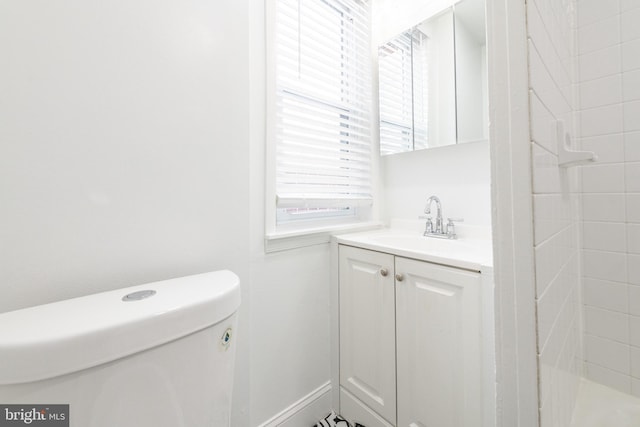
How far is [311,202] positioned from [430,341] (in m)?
0.72

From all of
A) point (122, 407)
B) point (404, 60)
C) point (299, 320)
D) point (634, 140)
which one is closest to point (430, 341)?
point (299, 320)

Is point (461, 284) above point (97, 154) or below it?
below

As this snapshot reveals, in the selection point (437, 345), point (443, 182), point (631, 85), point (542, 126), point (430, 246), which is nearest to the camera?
point (542, 126)

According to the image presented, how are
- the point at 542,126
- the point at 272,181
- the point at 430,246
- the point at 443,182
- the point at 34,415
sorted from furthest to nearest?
the point at 443,182
the point at 430,246
the point at 272,181
the point at 542,126
the point at 34,415

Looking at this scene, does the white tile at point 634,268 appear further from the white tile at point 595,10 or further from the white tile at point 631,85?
the white tile at point 595,10

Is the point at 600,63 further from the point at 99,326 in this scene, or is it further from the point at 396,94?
the point at 99,326

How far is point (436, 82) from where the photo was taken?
1.29 meters

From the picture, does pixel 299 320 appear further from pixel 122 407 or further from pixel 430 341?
pixel 122 407

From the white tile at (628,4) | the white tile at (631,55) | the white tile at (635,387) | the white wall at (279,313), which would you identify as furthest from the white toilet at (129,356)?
the white tile at (628,4)

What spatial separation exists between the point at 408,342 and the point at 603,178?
1.03 metres

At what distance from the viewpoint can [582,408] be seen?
3.07ft

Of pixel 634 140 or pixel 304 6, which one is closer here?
pixel 634 140

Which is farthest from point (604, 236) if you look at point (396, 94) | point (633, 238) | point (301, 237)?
point (301, 237)

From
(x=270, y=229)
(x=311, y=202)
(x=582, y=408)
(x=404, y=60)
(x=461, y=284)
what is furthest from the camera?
(x=404, y=60)
